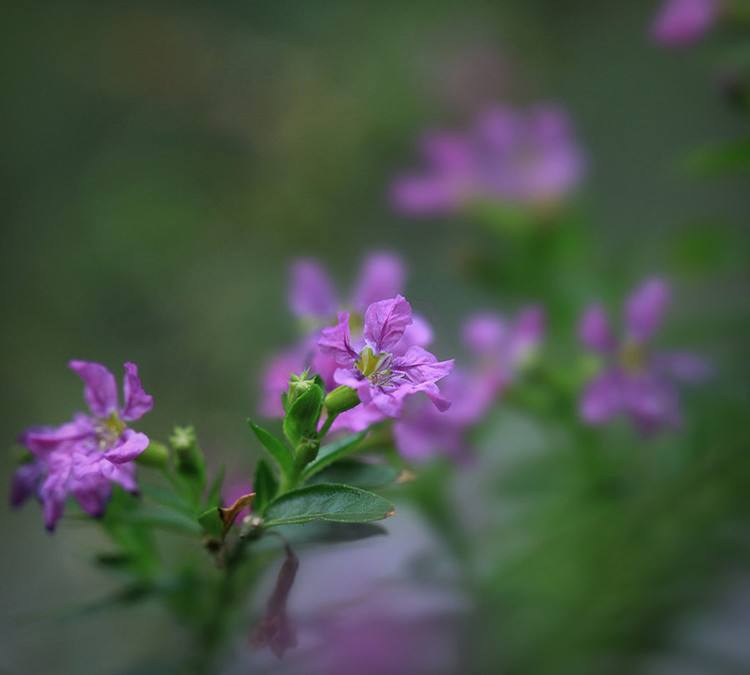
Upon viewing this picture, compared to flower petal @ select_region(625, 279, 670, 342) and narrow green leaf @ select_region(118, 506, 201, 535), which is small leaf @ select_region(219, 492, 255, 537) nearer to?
narrow green leaf @ select_region(118, 506, 201, 535)

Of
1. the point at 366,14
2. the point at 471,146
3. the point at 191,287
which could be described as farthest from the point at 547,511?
the point at 366,14

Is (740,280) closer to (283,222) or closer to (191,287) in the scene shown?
(283,222)

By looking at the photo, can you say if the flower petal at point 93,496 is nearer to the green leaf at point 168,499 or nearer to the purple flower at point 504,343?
the green leaf at point 168,499

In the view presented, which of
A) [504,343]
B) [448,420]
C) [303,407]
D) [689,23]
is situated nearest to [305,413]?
[303,407]

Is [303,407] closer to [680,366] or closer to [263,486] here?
[263,486]

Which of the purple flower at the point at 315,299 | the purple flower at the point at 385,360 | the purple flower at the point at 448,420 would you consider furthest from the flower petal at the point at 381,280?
the purple flower at the point at 385,360

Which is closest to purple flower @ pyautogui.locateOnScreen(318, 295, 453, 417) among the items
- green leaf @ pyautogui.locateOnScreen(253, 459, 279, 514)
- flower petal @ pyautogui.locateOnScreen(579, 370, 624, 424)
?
green leaf @ pyautogui.locateOnScreen(253, 459, 279, 514)
